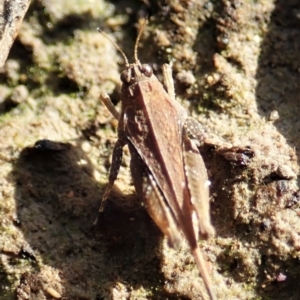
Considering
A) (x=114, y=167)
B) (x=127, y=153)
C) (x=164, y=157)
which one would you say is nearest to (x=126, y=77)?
(x=127, y=153)

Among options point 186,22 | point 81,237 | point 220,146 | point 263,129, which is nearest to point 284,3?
point 186,22

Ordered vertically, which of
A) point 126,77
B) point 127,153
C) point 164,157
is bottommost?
point 164,157

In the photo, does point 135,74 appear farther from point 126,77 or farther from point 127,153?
point 127,153

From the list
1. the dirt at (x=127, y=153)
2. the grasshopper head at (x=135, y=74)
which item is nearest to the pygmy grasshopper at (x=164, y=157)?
the grasshopper head at (x=135, y=74)

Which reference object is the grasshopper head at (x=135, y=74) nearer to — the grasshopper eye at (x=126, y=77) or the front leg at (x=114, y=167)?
the grasshopper eye at (x=126, y=77)

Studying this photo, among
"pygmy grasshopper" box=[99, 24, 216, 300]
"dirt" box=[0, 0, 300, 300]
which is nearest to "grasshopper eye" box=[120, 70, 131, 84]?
"pygmy grasshopper" box=[99, 24, 216, 300]

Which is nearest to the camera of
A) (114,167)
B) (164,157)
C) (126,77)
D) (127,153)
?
(164,157)

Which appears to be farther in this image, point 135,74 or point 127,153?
point 127,153

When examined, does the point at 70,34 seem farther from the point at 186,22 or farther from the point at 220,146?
the point at 220,146
